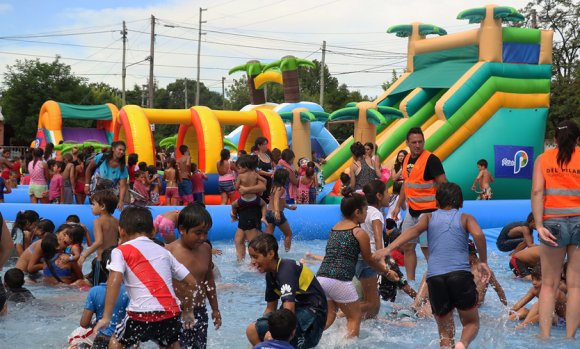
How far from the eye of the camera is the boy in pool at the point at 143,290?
11.4ft

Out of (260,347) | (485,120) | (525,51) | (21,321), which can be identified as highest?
(525,51)

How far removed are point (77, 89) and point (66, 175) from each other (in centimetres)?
2998

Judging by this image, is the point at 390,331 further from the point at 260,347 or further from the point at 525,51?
the point at 525,51

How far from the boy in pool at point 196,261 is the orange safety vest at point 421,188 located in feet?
8.38

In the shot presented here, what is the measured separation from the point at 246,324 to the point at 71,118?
22610 mm

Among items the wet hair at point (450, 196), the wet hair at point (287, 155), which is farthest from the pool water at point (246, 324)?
the wet hair at point (287, 155)

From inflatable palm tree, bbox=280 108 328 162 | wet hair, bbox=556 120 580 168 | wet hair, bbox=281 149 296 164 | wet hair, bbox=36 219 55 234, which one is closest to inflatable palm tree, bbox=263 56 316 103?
inflatable palm tree, bbox=280 108 328 162

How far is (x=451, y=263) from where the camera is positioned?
4.17 meters

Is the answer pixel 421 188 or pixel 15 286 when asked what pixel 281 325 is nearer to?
pixel 421 188

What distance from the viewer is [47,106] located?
917 inches

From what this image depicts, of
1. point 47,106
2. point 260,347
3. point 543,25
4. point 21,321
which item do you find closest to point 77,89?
point 47,106

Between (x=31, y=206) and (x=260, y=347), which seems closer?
(x=260, y=347)

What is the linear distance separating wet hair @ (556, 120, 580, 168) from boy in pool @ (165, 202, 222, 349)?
237 cm

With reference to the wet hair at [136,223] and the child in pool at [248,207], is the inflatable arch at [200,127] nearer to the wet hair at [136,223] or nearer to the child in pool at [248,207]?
the child in pool at [248,207]
